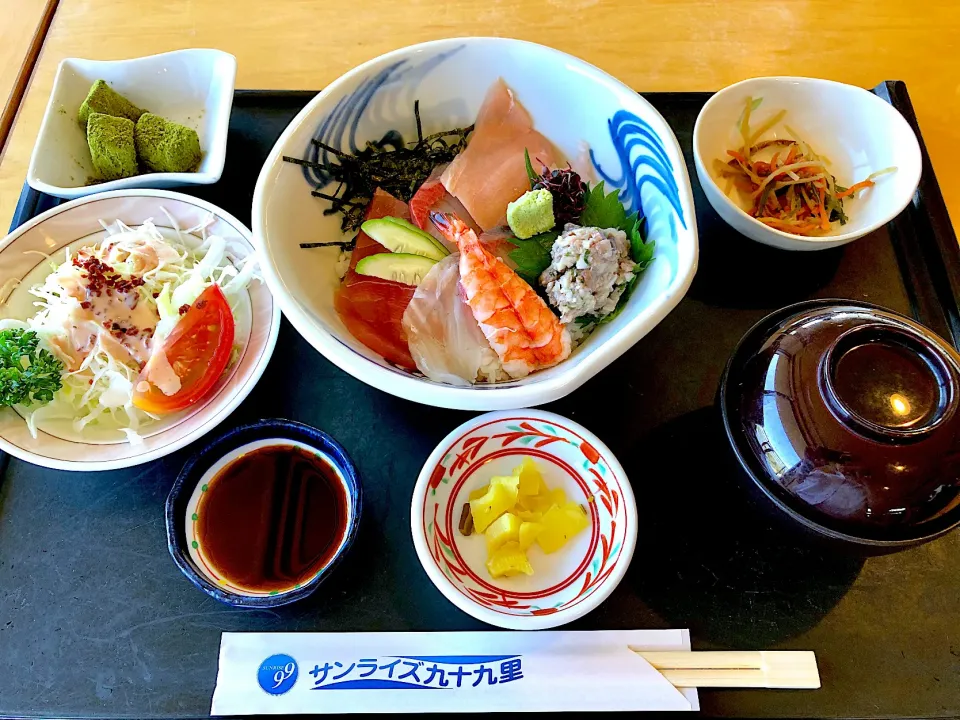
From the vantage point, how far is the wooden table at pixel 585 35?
6.45ft

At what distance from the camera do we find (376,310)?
1345 mm

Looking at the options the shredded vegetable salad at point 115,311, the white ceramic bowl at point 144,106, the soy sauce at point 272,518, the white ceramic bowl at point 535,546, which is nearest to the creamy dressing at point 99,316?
the shredded vegetable salad at point 115,311

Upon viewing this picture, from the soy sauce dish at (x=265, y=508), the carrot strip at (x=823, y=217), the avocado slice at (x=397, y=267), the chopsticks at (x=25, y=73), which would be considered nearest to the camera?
the soy sauce dish at (x=265, y=508)

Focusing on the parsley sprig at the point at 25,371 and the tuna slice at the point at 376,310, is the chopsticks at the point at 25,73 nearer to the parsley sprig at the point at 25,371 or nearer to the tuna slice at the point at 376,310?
the parsley sprig at the point at 25,371

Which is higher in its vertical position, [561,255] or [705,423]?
[561,255]

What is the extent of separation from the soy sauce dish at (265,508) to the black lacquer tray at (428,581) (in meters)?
0.06

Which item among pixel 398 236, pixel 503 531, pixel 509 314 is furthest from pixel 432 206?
pixel 503 531

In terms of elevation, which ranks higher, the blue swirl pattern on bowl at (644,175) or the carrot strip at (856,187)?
the blue swirl pattern on bowl at (644,175)

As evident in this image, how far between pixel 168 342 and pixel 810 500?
1.24 meters

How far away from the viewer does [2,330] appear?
1341mm

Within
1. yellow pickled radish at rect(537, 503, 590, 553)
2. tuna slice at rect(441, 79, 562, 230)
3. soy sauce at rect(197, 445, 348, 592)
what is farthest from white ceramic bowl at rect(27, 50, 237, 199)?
yellow pickled radish at rect(537, 503, 590, 553)

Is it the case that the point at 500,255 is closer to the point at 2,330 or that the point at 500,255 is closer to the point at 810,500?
the point at 810,500

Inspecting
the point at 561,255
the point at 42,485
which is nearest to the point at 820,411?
the point at 561,255

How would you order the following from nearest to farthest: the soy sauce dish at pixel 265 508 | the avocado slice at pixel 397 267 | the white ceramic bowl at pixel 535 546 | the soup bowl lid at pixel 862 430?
the soup bowl lid at pixel 862 430, the white ceramic bowl at pixel 535 546, the soy sauce dish at pixel 265 508, the avocado slice at pixel 397 267
